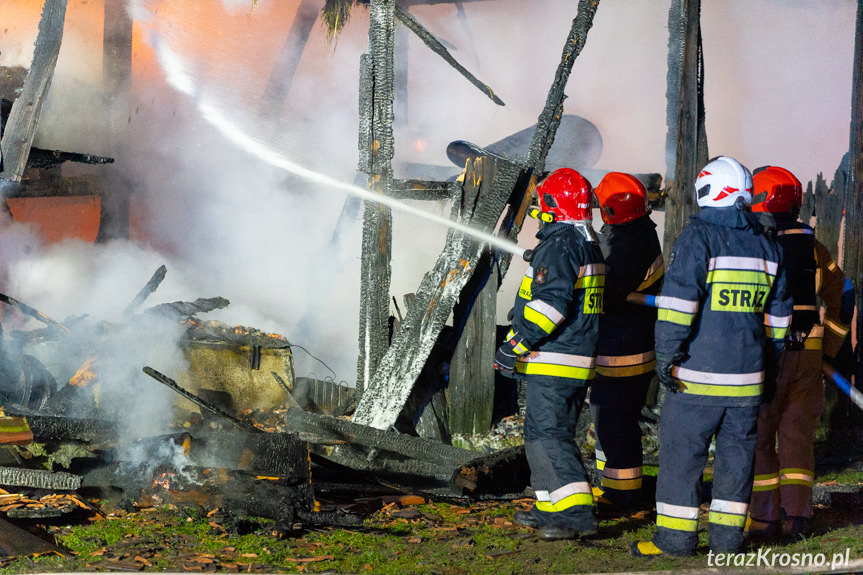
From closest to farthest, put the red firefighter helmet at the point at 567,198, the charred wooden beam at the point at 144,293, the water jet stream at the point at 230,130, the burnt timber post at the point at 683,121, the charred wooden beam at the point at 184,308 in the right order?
the red firefighter helmet at the point at 567,198, the burnt timber post at the point at 683,121, the charred wooden beam at the point at 184,308, the charred wooden beam at the point at 144,293, the water jet stream at the point at 230,130

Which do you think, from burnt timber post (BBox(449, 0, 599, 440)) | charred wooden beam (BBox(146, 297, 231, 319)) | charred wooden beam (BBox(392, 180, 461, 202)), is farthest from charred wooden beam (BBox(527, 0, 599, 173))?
charred wooden beam (BBox(146, 297, 231, 319))

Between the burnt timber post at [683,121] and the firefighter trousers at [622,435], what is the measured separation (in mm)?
2318

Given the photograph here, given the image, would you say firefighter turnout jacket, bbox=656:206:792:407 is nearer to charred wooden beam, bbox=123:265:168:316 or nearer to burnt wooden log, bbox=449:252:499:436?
burnt wooden log, bbox=449:252:499:436

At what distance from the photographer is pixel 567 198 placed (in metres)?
5.58

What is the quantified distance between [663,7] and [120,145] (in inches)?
281

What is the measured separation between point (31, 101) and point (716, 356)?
675 cm

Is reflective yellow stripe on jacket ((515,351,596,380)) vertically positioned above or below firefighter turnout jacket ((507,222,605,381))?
below

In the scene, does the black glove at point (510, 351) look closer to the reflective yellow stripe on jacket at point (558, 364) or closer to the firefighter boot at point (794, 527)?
the reflective yellow stripe on jacket at point (558, 364)

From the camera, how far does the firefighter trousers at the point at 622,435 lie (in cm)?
615

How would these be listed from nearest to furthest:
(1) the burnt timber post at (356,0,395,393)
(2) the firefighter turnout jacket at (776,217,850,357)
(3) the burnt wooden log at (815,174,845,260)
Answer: (2) the firefighter turnout jacket at (776,217,850,357) < (1) the burnt timber post at (356,0,395,393) < (3) the burnt wooden log at (815,174,845,260)

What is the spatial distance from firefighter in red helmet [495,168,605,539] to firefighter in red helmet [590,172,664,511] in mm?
615

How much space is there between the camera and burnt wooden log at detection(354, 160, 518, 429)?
7762 mm

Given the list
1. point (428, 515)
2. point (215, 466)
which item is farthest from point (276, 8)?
point (428, 515)

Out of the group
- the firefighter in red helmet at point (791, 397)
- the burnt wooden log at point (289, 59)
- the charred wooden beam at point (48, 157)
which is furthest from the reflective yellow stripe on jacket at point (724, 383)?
the burnt wooden log at point (289, 59)
